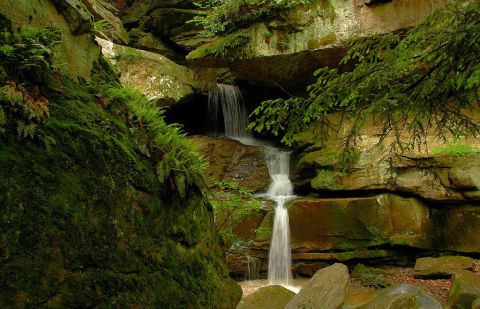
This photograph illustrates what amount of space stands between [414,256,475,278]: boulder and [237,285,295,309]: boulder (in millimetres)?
5120

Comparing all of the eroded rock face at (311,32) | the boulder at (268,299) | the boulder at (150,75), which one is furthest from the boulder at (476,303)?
the boulder at (150,75)

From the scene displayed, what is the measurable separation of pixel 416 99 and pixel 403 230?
761 centimetres

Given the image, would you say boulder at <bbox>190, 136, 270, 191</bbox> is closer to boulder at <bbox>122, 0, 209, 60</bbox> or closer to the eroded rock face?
the eroded rock face

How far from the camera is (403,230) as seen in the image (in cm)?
1021

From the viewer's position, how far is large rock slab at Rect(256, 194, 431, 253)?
10219mm

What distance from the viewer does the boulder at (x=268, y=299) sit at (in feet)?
17.2

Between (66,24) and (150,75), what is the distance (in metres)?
9.55

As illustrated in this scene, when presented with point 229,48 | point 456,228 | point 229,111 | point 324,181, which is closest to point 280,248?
point 324,181

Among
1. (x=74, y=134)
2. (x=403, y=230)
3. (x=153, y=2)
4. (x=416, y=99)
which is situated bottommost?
(x=403, y=230)

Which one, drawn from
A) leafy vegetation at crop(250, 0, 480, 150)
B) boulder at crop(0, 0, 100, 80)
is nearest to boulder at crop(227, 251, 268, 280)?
leafy vegetation at crop(250, 0, 480, 150)

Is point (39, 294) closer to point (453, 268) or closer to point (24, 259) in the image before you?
point (24, 259)

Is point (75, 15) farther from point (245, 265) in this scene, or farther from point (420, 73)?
point (245, 265)

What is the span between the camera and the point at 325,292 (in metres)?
6.10

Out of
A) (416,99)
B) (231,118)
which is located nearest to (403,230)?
(416,99)
